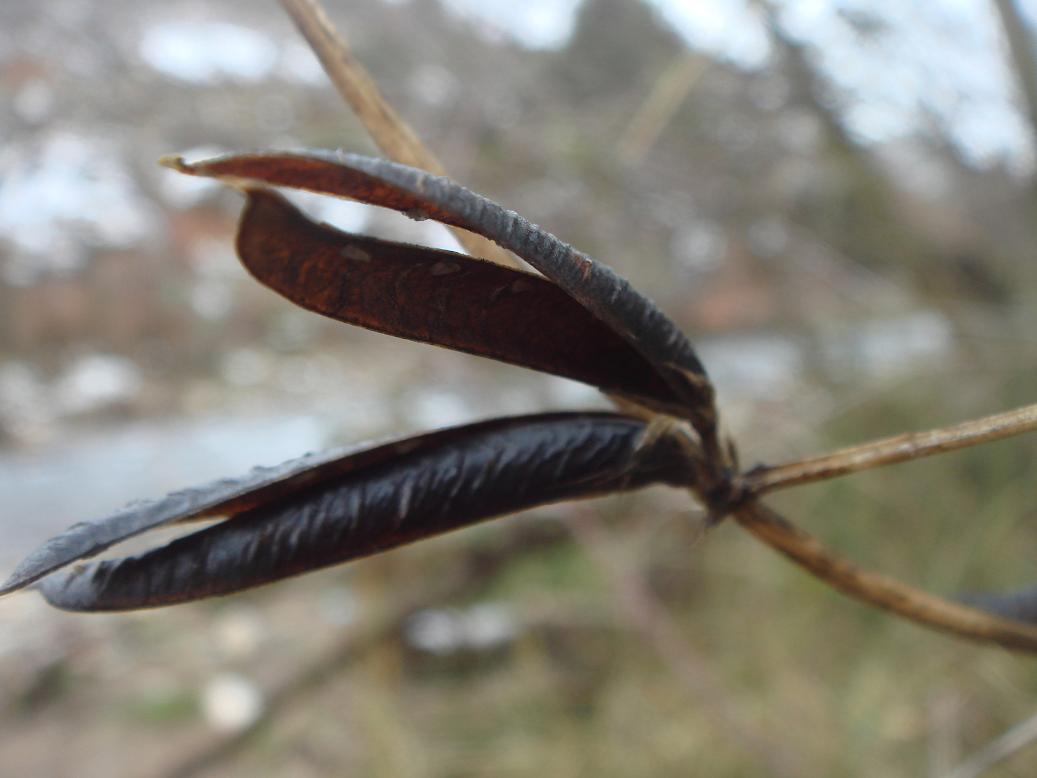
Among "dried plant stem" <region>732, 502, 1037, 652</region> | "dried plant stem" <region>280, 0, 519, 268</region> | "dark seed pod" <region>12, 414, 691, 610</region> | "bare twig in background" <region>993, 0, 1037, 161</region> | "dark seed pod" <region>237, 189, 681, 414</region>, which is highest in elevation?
"bare twig in background" <region>993, 0, 1037, 161</region>

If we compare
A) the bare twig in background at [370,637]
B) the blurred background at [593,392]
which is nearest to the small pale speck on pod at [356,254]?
the blurred background at [593,392]

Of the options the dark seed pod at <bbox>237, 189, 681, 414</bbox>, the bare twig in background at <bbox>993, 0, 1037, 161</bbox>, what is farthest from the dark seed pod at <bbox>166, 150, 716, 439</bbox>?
the bare twig in background at <bbox>993, 0, 1037, 161</bbox>

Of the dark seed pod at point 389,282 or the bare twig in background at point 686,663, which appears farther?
the bare twig in background at point 686,663

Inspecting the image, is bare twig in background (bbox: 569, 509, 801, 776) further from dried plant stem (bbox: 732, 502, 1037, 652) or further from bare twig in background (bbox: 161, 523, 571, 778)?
dried plant stem (bbox: 732, 502, 1037, 652)

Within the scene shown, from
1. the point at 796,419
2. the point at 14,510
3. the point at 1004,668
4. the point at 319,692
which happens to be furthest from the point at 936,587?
the point at 14,510

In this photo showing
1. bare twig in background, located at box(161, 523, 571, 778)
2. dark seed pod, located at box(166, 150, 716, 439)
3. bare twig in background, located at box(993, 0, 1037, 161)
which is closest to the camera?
dark seed pod, located at box(166, 150, 716, 439)

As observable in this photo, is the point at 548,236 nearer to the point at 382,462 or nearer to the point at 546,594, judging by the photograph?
the point at 382,462

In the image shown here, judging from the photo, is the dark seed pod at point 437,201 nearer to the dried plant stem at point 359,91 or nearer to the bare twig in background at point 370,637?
the dried plant stem at point 359,91
